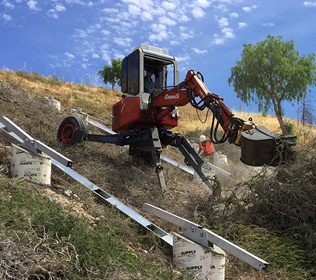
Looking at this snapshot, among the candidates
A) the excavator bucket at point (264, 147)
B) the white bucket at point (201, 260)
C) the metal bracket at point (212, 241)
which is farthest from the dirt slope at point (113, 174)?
the excavator bucket at point (264, 147)

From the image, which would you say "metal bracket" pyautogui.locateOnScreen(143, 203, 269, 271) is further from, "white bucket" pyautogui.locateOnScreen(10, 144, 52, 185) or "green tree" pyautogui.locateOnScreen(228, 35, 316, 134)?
"green tree" pyautogui.locateOnScreen(228, 35, 316, 134)

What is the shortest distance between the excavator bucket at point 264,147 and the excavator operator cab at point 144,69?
280cm

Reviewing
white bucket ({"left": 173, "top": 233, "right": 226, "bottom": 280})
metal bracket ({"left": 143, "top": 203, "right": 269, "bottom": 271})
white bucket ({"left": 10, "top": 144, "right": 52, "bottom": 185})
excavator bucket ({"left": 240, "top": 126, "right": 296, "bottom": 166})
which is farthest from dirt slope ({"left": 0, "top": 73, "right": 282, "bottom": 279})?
excavator bucket ({"left": 240, "top": 126, "right": 296, "bottom": 166})

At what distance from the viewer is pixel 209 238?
4.04m

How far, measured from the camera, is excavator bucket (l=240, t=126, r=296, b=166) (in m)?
6.11

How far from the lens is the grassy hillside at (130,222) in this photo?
3.35 meters

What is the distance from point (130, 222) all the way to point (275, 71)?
1134 inches

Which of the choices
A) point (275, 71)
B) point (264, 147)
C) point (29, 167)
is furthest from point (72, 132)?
point (275, 71)

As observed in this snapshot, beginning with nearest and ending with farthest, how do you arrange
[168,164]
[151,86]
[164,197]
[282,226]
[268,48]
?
[282,226], [164,197], [151,86], [168,164], [268,48]

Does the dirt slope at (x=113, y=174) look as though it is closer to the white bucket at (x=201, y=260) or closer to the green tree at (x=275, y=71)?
the white bucket at (x=201, y=260)

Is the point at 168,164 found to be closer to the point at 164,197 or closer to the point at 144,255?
the point at 164,197

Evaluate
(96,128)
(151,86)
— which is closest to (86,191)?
(151,86)

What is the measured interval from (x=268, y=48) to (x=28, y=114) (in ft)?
83.9

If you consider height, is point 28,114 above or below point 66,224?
above
